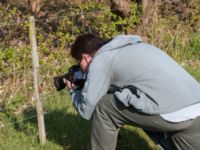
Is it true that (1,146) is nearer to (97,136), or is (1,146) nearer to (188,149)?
(97,136)

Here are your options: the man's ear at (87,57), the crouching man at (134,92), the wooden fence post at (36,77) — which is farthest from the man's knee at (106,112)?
the wooden fence post at (36,77)

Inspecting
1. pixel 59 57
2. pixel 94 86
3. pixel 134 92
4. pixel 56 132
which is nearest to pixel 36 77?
pixel 56 132

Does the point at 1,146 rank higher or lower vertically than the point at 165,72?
lower

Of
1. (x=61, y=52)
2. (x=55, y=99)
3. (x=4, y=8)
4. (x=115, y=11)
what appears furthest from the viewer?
(x=4, y=8)

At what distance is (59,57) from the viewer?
6398mm

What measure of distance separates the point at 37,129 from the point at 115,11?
2.85 metres

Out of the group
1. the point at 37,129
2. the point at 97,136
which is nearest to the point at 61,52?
the point at 37,129

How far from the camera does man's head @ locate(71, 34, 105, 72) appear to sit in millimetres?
3832

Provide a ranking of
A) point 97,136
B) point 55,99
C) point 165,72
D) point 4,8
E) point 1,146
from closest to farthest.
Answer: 1. point 165,72
2. point 97,136
3. point 1,146
4. point 55,99
5. point 4,8

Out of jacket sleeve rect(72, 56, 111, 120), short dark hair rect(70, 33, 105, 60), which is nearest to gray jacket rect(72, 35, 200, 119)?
jacket sleeve rect(72, 56, 111, 120)

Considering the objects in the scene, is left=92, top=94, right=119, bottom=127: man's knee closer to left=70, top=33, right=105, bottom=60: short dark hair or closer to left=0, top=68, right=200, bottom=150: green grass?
left=70, top=33, right=105, bottom=60: short dark hair

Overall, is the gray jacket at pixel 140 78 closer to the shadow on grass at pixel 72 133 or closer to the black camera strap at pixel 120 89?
the black camera strap at pixel 120 89

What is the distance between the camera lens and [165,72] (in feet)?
11.8

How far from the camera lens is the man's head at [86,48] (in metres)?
3.83
